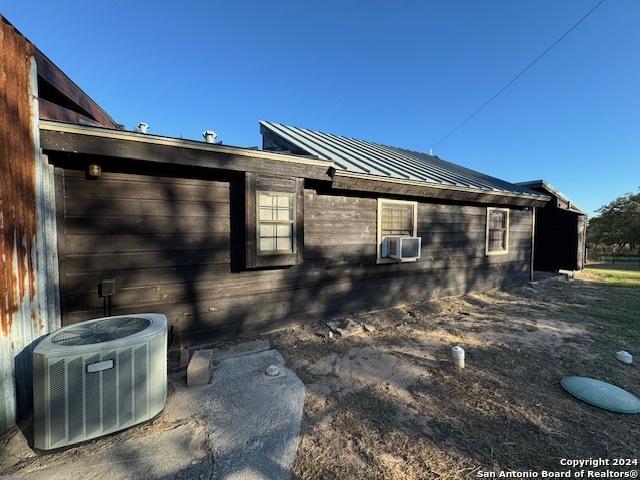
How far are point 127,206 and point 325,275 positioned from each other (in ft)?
9.62

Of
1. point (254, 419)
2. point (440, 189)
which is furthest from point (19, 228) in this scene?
point (440, 189)

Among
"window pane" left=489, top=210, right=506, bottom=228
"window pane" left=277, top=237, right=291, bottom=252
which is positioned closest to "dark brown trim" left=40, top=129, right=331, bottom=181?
"window pane" left=277, top=237, right=291, bottom=252

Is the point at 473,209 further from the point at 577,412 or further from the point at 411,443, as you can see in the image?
the point at 411,443

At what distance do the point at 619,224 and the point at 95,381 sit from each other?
→ 103 ft

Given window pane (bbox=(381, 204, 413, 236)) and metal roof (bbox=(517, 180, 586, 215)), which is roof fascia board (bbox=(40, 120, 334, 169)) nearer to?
window pane (bbox=(381, 204, 413, 236))

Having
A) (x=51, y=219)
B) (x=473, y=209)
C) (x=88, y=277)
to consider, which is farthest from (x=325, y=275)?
(x=473, y=209)

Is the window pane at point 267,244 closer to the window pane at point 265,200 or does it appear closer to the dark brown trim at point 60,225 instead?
the window pane at point 265,200

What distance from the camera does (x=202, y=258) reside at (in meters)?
3.65

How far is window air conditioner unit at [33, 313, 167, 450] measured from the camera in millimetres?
1895

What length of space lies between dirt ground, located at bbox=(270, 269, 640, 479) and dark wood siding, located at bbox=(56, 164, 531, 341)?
0.52m

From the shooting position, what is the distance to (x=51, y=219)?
Answer: 2814 millimetres

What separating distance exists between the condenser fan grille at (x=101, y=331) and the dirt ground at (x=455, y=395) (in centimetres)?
165

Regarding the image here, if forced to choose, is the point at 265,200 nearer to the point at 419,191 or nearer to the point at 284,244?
the point at 284,244

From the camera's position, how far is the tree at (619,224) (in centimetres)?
2019
